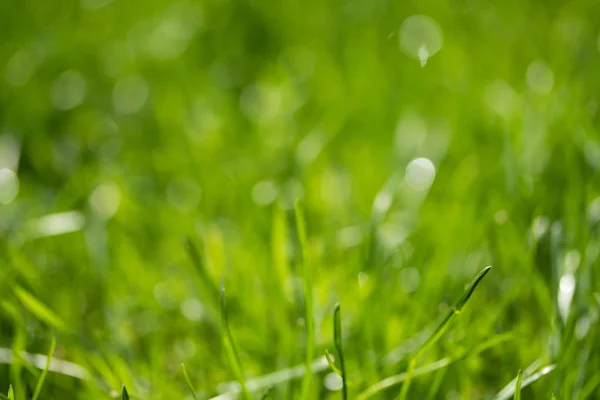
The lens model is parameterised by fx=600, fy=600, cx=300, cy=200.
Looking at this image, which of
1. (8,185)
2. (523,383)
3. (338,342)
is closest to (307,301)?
(338,342)

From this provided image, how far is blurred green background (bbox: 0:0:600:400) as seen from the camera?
0.56 m

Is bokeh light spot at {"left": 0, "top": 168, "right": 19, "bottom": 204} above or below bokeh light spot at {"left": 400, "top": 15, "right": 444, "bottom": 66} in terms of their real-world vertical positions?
below

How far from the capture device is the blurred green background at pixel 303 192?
0.56 meters

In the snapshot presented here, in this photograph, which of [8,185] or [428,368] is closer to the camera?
[428,368]

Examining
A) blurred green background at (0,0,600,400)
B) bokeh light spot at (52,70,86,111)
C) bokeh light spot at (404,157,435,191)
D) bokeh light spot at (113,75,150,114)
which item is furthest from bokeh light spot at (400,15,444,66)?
bokeh light spot at (52,70,86,111)

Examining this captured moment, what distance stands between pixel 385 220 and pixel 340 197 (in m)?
0.07

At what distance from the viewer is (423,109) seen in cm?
98

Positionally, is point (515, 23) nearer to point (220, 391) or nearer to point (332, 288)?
point (332, 288)

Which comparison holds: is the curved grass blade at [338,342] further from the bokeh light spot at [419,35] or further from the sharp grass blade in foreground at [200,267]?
the bokeh light spot at [419,35]

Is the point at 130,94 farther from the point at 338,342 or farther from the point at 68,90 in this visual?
the point at 338,342

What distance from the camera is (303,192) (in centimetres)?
80

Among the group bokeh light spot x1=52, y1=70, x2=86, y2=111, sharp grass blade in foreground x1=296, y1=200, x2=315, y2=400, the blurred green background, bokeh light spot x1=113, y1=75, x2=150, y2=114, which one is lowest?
bokeh light spot x1=52, y1=70, x2=86, y2=111

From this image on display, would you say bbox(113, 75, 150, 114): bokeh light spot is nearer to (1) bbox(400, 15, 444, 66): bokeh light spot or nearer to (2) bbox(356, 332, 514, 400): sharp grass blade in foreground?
(1) bbox(400, 15, 444, 66): bokeh light spot

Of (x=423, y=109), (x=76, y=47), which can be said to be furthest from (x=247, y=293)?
(x=76, y=47)
